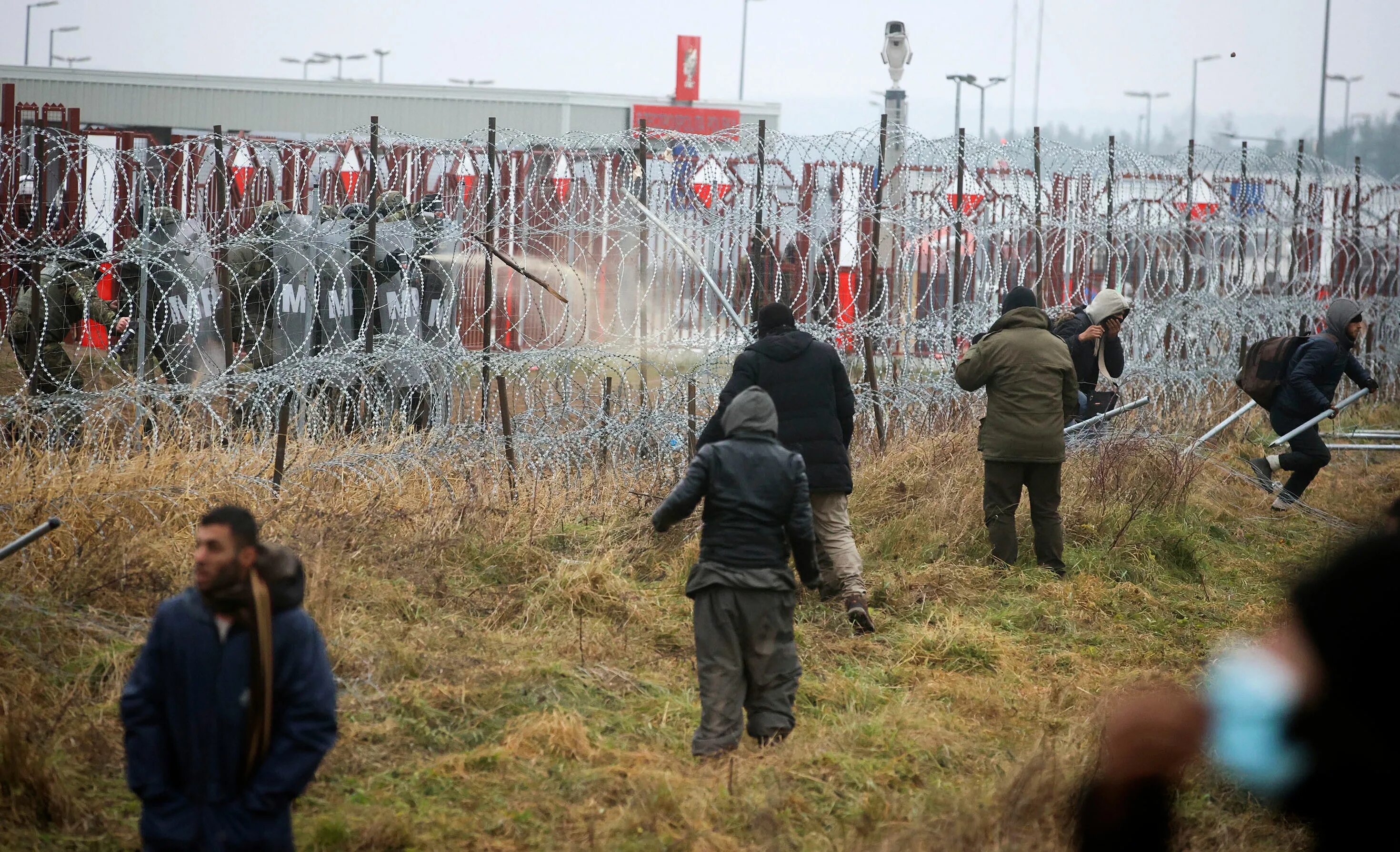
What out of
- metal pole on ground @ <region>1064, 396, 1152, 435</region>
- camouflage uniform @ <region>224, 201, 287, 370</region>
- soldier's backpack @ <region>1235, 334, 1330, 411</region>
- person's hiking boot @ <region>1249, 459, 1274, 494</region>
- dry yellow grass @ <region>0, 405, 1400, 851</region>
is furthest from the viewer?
person's hiking boot @ <region>1249, 459, 1274, 494</region>

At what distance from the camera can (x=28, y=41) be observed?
150 feet

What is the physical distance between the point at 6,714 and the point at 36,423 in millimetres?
4699

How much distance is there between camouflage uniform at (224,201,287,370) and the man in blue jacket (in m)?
6.76

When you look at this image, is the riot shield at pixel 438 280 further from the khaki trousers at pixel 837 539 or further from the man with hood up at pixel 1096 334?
the man with hood up at pixel 1096 334

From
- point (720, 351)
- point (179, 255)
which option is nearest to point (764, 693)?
point (720, 351)

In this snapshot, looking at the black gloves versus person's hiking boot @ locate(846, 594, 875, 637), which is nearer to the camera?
the black gloves

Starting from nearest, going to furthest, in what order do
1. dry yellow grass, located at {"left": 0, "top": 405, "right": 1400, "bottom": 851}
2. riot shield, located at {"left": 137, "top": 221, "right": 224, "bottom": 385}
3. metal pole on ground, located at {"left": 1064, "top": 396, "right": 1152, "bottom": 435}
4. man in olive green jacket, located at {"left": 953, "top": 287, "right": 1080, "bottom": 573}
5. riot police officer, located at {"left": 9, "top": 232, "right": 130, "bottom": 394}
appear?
dry yellow grass, located at {"left": 0, "top": 405, "right": 1400, "bottom": 851} → man in olive green jacket, located at {"left": 953, "top": 287, "right": 1080, "bottom": 573} → riot police officer, located at {"left": 9, "top": 232, "right": 130, "bottom": 394} → metal pole on ground, located at {"left": 1064, "top": 396, "right": 1152, "bottom": 435} → riot shield, located at {"left": 137, "top": 221, "right": 224, "bottom": 385}

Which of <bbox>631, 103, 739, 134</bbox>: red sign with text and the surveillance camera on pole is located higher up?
<bbox>631, 103, 739, 134</bbox>: red sign with text

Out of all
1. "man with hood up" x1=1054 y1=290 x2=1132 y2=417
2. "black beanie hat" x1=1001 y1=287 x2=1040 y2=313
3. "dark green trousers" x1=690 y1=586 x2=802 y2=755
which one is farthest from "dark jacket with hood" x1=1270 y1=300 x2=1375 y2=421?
"dark green trousers" x1=690 y1=586 x2=802 y2=755

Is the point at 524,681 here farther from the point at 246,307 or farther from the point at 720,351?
the point at 246,307

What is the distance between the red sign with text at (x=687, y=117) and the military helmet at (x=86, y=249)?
23899 millimetres

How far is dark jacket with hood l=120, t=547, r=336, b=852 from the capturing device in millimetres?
2945

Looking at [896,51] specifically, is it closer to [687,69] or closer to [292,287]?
[292,287]

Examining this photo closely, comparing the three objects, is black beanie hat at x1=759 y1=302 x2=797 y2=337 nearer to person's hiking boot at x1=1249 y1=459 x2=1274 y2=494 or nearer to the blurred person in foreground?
the blurred person in foreground
